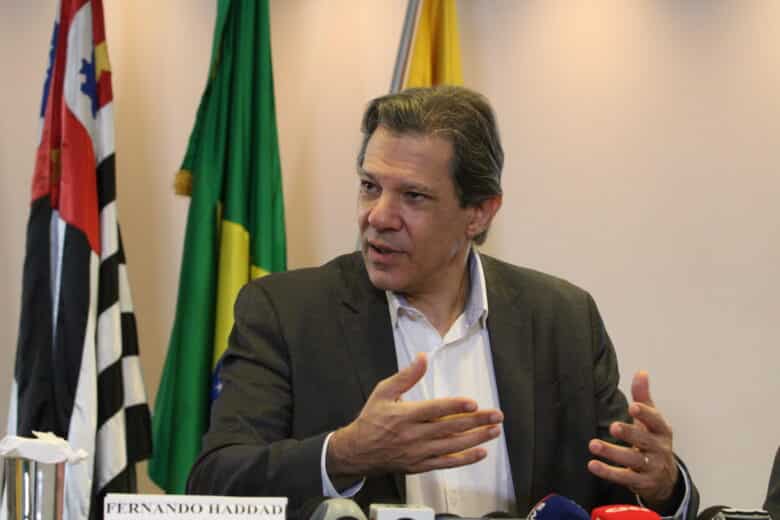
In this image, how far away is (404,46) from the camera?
11.6ft

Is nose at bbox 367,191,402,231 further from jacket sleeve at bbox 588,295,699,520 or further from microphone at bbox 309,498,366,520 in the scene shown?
microphone at bbox 309,498,366,520

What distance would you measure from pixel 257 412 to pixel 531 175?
2142 mm

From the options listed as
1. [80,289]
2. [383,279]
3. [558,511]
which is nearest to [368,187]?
[383,279]

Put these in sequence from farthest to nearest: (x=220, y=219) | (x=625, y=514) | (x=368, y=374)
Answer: (x=220, y=219) < (x=368, y=374) < (x=625, y=514)

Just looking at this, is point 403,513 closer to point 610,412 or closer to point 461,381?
point 461,381

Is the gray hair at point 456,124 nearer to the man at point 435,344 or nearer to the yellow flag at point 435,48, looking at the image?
→ the man at point 435,344

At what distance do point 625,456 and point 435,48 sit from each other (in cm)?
224

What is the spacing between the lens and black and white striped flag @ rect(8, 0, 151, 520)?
313cm

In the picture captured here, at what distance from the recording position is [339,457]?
181cm

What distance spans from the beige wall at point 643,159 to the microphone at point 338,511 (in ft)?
8.81

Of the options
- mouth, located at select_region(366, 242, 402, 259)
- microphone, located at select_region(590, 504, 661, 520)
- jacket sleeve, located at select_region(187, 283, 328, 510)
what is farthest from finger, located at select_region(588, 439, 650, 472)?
microphone, located at select_region(590, 504, 661, 520)

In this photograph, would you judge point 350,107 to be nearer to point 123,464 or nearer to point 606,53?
point 606,53

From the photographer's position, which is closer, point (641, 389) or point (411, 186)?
point (641, 389)

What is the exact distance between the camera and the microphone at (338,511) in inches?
45.3
